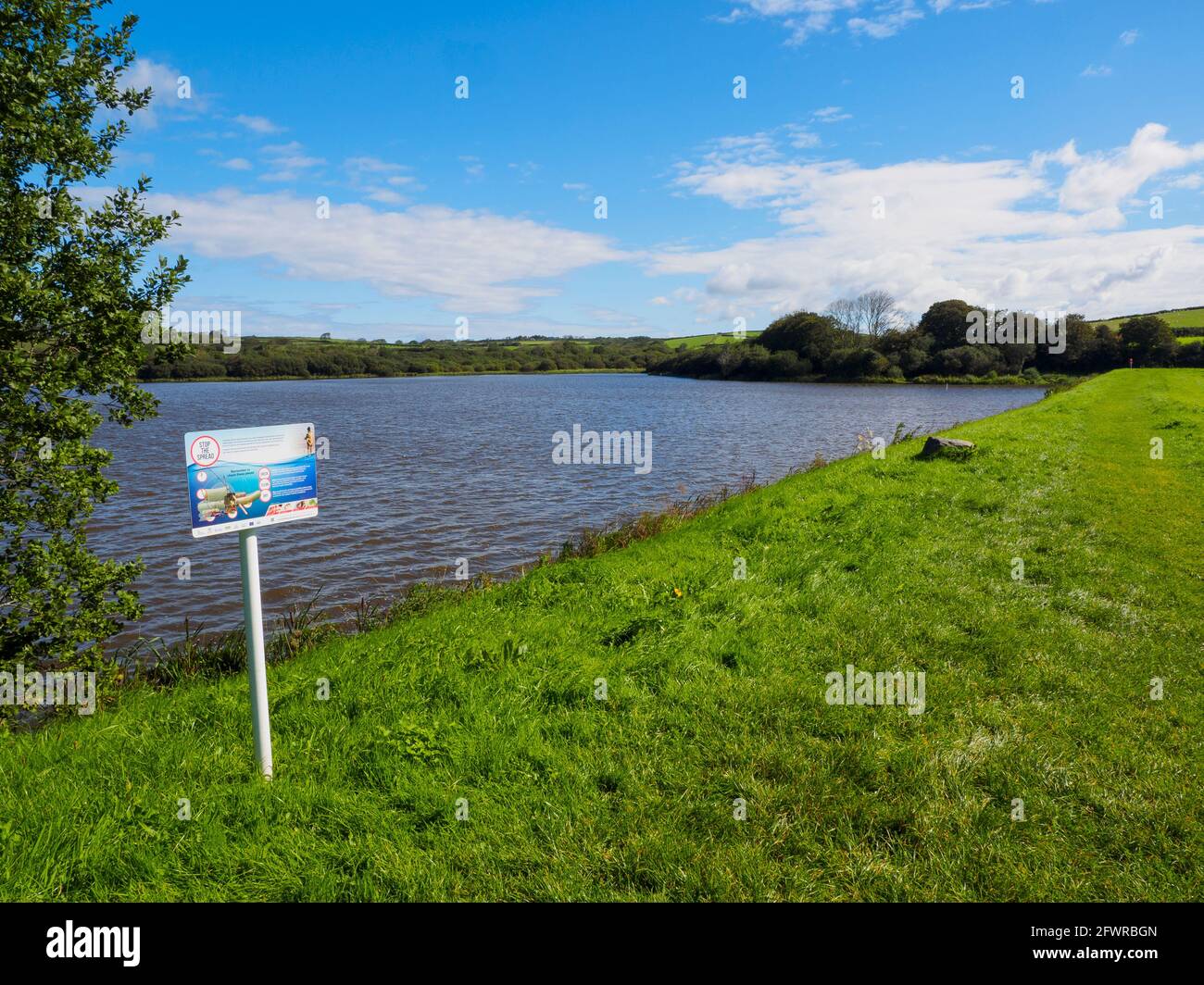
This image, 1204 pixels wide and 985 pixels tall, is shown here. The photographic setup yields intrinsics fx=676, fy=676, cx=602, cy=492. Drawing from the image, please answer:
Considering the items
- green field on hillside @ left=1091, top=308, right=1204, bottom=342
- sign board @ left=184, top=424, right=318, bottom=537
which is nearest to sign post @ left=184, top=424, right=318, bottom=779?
sign board @ left=184, top=424, right=318, bottom=537

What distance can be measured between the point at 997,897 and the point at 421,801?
12.2 feet

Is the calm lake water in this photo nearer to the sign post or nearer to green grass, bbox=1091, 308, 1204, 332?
the sign post

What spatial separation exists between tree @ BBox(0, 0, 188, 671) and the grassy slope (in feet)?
6.09

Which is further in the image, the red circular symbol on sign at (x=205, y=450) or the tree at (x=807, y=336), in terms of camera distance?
the tree at (x=807, y=336)

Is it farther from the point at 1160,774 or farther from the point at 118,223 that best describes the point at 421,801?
the point at 118,223

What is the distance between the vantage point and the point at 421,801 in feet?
15.8

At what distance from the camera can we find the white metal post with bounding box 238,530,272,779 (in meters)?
4.68

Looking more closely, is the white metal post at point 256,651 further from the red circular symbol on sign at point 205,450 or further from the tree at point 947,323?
the tree at point 947,323

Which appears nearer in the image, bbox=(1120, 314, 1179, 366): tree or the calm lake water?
the calm lake water

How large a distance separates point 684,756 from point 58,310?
26.0 feet

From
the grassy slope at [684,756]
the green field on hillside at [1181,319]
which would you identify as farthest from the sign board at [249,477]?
the green field on hillside at [1181,319]

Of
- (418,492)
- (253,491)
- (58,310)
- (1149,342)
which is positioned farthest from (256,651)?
(1149,342)

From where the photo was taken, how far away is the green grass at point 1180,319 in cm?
11356
